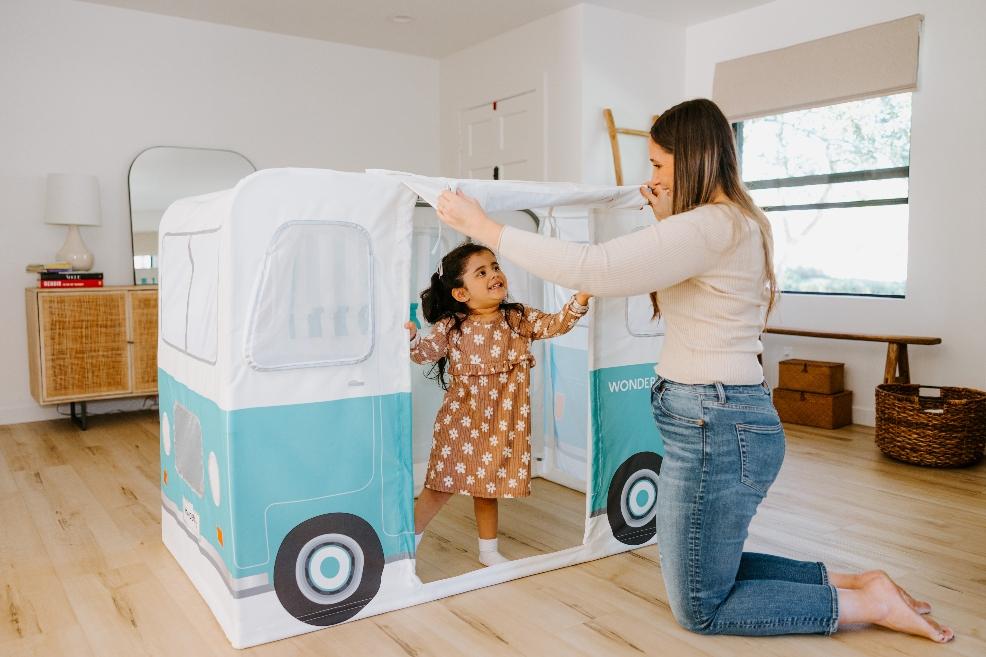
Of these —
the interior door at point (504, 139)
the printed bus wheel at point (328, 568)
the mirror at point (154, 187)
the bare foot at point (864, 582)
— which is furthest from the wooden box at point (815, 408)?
the mirror at point (154, 187)

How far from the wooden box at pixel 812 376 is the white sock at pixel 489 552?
2.66 metres

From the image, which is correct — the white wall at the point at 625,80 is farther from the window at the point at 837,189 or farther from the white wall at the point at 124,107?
the white wall at the point at 124,107

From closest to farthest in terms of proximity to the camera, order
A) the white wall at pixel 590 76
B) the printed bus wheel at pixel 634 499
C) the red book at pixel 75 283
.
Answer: the printed bus wheel at pixel 634 499, the red book at pixel 75 283, the white wall at pixel 590 76

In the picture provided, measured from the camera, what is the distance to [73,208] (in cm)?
437

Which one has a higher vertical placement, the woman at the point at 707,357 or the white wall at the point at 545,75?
the white wall at the point at 545,75

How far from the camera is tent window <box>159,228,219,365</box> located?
6.68 ft

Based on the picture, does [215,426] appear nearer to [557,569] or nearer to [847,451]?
[557,569]

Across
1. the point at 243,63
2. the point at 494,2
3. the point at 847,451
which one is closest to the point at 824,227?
the point at 847,451

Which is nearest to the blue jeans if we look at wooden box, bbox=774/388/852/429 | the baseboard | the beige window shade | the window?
wooden box, bbox=774/388/852/429

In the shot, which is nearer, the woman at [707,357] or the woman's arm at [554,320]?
the woman at [707,357]

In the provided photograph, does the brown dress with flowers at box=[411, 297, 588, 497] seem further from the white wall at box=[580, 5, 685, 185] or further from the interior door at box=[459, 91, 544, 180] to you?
the interior door at box=[459, 91, 544, 180]

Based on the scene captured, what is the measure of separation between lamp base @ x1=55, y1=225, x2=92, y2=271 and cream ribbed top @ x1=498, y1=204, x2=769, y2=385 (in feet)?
11.7

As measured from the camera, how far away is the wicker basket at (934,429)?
3461mm

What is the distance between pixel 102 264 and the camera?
15.4ft
